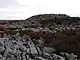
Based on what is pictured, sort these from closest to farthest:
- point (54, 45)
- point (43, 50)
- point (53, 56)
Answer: point (53, 56) < point (43, 50) < point (54, 45)

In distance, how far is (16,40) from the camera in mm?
20312

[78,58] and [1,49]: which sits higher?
[1,49]

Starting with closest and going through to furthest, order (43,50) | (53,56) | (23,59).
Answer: (23,59), (53,56), (43,50)

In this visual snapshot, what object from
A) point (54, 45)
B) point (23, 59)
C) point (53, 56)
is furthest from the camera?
point (54, 45)

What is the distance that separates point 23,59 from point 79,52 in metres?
6.22

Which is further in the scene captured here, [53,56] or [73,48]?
[73,48]

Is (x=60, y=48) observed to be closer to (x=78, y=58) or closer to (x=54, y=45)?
(x=54, y=45)

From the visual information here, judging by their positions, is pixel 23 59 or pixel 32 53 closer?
pixel 23 59

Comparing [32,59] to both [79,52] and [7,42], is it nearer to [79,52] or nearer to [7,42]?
[7,42]

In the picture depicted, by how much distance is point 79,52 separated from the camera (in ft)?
66.4

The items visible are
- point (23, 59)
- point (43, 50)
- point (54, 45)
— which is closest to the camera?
point (23, 59)

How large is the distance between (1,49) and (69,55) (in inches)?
230

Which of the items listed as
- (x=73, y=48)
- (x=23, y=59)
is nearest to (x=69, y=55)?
(x=73, y=48)

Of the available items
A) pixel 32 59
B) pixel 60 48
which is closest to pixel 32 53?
pixel 32 59
